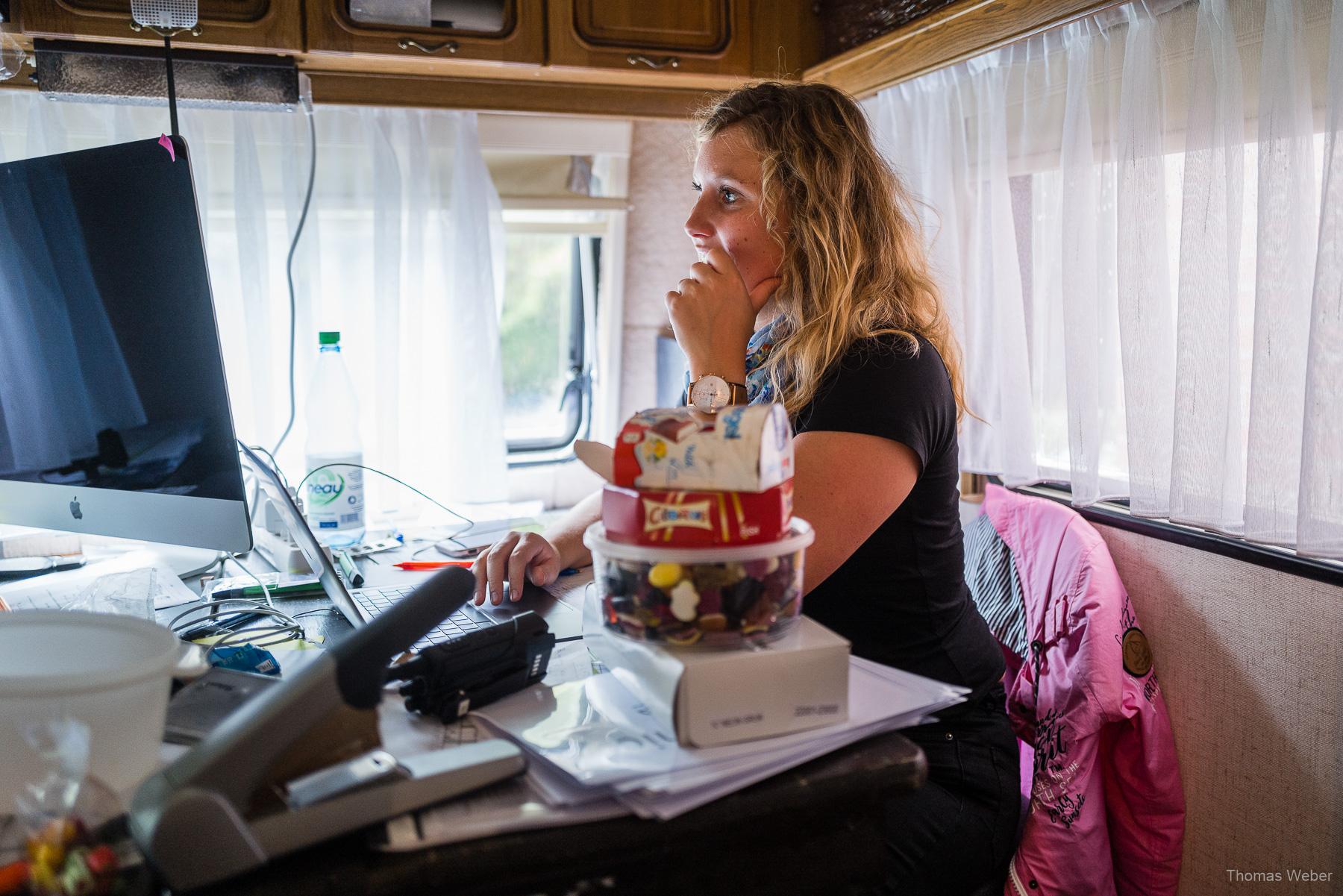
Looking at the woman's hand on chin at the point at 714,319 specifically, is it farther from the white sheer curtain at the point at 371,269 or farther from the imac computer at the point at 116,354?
the white sheer curtain at the point at 371,269

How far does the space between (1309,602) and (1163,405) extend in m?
0.38

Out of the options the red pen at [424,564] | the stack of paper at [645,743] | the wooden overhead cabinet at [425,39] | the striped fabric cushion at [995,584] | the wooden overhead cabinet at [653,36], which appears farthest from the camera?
the wooden overhead cabinet at [653,36]

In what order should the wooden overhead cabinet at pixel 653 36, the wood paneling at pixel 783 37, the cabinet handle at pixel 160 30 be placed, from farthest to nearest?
the wood paneling at pixel 783 37 → the wooden overhead cabinet at pixel 653 36 → the cabinet handle at pixel 160 30

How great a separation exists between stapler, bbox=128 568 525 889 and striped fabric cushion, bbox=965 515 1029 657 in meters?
1.22

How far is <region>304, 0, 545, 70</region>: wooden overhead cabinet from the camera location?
2027mm

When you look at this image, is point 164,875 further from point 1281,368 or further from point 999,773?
point 1281,368

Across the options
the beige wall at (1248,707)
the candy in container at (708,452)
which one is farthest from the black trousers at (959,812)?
the candy in container at (708,452)

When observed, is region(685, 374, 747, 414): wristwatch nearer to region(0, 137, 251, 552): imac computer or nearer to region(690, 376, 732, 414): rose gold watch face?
region(690, 376, 732, 414): rose gold watch face

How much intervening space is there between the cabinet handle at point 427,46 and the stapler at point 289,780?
1625 millimetres

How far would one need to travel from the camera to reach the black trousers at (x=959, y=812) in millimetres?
1199

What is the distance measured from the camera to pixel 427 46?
2.09 metres

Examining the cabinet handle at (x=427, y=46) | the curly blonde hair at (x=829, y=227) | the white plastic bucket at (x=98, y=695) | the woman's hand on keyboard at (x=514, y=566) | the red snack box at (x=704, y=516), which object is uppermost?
the cabinet handle at (x=427, y=46)

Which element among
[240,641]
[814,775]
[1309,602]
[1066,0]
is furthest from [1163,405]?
[240,641]

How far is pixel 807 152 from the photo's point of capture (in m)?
1.47
